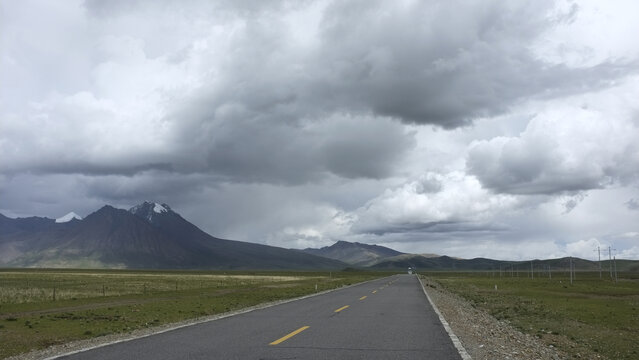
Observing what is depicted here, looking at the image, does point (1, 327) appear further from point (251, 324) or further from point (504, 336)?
point (504, 336)

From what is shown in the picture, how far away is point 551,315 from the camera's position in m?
31.2

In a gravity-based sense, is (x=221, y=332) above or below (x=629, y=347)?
above

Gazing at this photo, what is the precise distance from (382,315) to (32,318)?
59.1ft

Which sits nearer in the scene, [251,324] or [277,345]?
[277,345]

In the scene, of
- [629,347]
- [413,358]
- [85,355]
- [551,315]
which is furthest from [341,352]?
[551,315]

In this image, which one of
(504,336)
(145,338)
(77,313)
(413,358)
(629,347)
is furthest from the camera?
(77,313)

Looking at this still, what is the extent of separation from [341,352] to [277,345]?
179cm

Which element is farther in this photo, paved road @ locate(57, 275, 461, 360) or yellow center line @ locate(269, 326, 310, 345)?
yellow center line @ locate(269, 326, 310, 345)

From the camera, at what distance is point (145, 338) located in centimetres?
1422

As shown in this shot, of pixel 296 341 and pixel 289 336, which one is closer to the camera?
pixel 296 341

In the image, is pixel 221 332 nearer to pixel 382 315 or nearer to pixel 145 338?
pixel 145 338

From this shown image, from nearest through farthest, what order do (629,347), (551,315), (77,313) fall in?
(629,347)
(77,313)
(551,315)

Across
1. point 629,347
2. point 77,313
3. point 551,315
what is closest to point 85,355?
point 77,313

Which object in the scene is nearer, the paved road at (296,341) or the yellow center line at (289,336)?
the paved road at (296,341)
